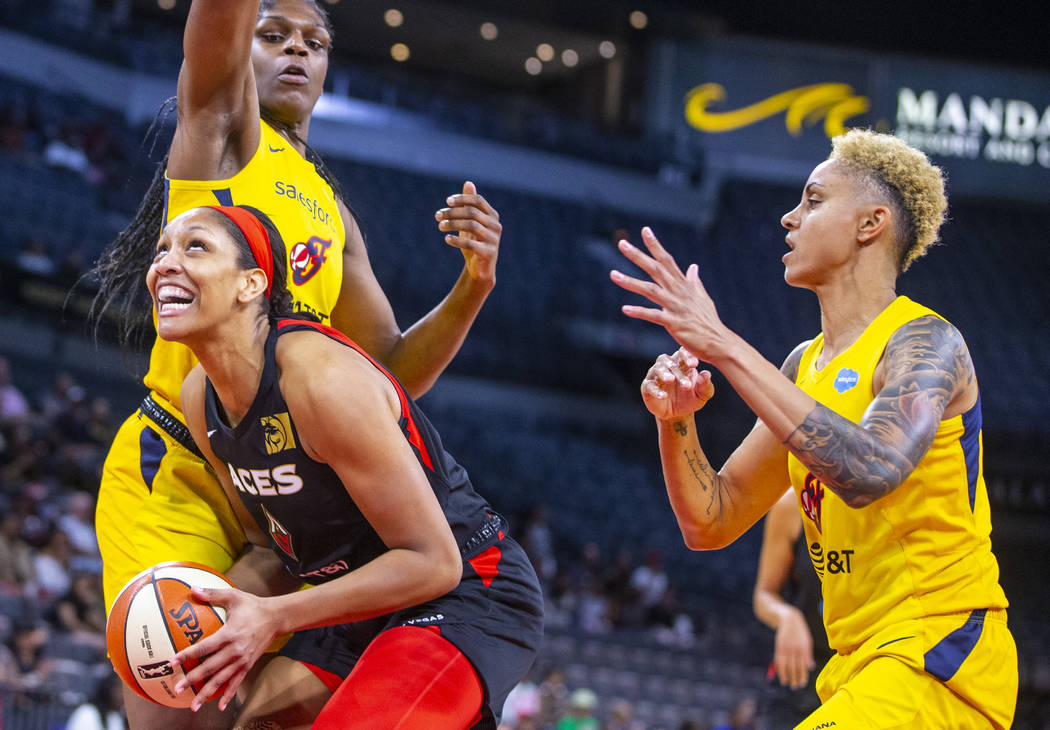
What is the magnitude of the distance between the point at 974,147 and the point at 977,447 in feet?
72.1

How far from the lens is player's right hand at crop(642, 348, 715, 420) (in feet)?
9.89

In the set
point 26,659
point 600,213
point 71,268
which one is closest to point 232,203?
point 26,659

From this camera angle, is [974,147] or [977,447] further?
[974,147]

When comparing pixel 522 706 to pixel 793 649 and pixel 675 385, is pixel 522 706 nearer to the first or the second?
pixel 793 649

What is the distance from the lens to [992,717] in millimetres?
2688

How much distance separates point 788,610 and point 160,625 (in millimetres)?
2895

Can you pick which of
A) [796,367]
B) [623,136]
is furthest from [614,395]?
[796,367]

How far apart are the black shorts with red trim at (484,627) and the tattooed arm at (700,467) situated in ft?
1.59

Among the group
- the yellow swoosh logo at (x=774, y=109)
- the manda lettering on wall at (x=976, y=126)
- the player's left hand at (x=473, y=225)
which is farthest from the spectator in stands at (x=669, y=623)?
the manda lettering on wall at (x=976, y=126)

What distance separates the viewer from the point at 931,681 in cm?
264

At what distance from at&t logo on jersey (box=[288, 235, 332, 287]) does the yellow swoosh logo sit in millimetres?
21793

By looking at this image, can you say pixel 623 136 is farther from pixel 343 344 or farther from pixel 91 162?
pixel 343 344

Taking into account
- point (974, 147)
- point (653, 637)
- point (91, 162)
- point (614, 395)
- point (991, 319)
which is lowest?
point (653, 637)

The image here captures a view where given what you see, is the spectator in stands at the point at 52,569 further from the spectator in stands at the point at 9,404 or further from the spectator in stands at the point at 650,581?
the spectator in stands at the point at 650,581
